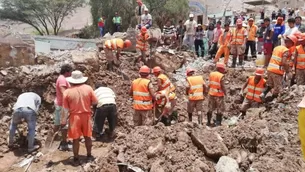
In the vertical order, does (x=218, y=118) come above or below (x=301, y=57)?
below

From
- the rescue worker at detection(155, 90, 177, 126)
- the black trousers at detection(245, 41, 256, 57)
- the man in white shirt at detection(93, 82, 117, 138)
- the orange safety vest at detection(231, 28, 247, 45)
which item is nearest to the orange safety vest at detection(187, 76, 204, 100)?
the rescue worker at detection(155, 90, 177, 126)

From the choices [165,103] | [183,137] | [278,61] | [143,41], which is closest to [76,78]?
[183,137]

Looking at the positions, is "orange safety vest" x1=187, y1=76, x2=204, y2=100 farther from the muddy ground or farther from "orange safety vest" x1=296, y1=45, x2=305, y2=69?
"orange safety vest" x1=296, y1=45, x2=305, y2=69

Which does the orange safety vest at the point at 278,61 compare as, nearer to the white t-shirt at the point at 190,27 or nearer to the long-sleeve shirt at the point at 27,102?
the long-sleeve shirt at the point at 27,102

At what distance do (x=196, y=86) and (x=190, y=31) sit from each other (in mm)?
5776

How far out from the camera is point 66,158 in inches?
271

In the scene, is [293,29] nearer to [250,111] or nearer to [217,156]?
[250,111]

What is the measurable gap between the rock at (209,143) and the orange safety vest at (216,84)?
2906mm

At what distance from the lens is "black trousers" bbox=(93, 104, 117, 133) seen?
25.6 ft

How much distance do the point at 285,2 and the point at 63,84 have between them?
25.8 meters

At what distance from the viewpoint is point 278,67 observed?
7859 millimetres

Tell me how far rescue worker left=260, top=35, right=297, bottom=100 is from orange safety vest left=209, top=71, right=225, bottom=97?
0.94 metres

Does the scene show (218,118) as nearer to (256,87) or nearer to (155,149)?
(256,87)

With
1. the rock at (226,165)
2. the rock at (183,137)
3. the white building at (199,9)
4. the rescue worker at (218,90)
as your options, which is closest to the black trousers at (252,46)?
the rescue worker at (218,90)
